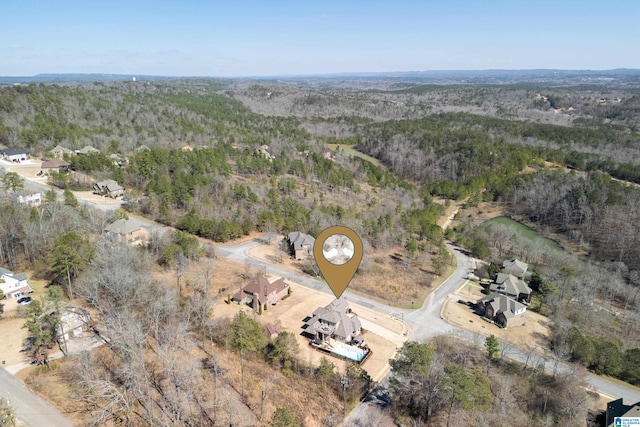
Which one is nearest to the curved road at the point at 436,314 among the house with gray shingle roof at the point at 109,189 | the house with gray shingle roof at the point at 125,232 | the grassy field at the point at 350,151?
the house with gray shingle roof at the point at 125,232

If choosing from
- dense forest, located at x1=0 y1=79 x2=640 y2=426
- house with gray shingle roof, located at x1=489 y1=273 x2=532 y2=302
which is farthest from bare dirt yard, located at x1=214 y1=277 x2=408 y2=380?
house with gray shingle roof, located at x1=489 y1=273 x2=532 y2=302

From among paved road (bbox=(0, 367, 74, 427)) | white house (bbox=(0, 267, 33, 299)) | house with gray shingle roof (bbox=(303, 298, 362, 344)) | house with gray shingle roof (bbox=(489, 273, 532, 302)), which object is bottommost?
house with gray shingle roof (bbox=(489, 273, 532, 302))

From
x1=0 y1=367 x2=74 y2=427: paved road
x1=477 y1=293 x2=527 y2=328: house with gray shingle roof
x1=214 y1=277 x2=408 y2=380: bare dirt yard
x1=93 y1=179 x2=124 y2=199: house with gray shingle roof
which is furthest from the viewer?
x1=93 y1=179 x2=124 y2=199: house with gray shingle roof

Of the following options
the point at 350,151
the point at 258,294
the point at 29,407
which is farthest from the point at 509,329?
the point at 350,151

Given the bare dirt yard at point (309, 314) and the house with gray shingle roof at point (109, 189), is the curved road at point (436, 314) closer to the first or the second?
the bare dirt yard at point (309, 314)

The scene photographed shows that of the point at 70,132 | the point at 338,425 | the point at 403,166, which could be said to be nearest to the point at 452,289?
the point at 338,425

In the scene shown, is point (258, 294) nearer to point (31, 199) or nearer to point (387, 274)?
point (387, 274)

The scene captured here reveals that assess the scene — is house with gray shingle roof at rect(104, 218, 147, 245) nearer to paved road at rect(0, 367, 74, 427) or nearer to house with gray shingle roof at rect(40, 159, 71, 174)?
paved road at rect(0, 367, 74, 427)
